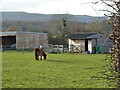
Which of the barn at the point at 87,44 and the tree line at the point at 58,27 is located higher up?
the tree line at the point at 58,27

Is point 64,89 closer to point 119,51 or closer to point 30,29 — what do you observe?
point 119,51

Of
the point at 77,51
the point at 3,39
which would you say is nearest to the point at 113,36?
the point at 77,51

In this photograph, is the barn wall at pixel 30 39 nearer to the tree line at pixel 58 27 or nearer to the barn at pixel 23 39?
the barn at pixel 23 39

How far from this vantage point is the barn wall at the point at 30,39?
4559 cm

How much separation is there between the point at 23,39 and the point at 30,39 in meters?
2.11

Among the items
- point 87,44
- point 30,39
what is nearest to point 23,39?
point 30,39

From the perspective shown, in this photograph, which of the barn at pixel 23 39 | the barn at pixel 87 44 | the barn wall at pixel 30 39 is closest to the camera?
the barn at pixel 87 44

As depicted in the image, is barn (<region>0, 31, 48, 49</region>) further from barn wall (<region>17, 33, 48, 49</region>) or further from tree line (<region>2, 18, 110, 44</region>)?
tree line (<region>2, 18, 110, 44</region>)

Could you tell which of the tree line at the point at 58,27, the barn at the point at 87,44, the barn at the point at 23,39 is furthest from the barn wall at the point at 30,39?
the barn at the point at 87,44

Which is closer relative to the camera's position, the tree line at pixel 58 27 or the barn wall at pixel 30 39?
the barn wall at pixel 30 39

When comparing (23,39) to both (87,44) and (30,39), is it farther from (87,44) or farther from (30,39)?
(87,44)

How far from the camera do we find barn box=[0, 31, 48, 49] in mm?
45128

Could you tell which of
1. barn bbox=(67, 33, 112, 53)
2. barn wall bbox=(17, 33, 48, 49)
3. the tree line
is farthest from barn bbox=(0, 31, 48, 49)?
barn bbox=(67, 33, 112, 53)

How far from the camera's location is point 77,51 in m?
36.1
